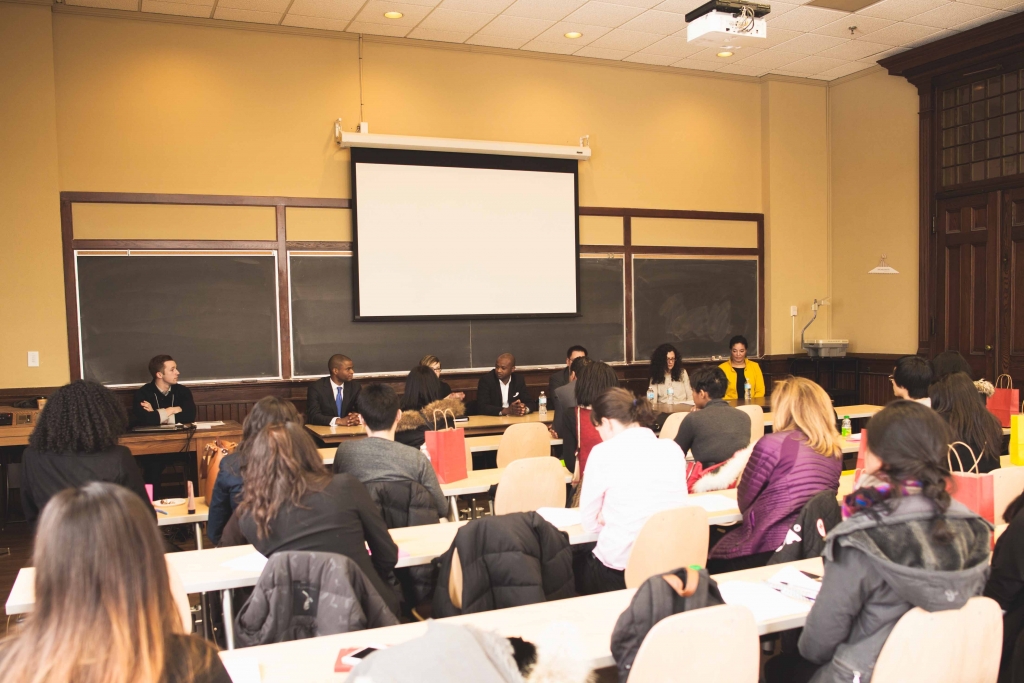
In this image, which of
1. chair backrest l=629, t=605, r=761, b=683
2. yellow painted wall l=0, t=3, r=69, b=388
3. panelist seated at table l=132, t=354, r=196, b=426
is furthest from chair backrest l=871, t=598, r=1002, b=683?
yellow painted wall l=0, t=3, r=69, b=388

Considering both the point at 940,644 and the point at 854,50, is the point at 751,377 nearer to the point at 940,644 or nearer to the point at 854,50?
the point at 854,50

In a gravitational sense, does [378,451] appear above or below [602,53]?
below

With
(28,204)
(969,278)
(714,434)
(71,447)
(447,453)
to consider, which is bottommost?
(447,453)

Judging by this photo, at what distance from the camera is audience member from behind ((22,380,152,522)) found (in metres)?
3.26

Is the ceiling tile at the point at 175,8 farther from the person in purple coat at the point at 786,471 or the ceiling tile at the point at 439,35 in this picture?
the person in purple coat at the point at 786,471

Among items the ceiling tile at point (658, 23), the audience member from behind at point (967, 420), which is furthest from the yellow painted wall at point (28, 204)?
the audience member from behind at point (967, 420)

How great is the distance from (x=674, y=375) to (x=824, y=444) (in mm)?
4319

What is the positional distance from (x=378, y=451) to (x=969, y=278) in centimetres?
684

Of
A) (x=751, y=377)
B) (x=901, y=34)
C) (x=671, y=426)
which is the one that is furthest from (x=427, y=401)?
(x=901, y=34)

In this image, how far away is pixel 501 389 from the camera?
7.36 m

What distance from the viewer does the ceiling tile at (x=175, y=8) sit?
6.45 metres

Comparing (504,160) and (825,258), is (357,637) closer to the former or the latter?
(504,160)

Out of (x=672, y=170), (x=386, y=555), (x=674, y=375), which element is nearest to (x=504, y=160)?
(x=672, y=170)

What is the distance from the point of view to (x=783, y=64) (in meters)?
8.59
